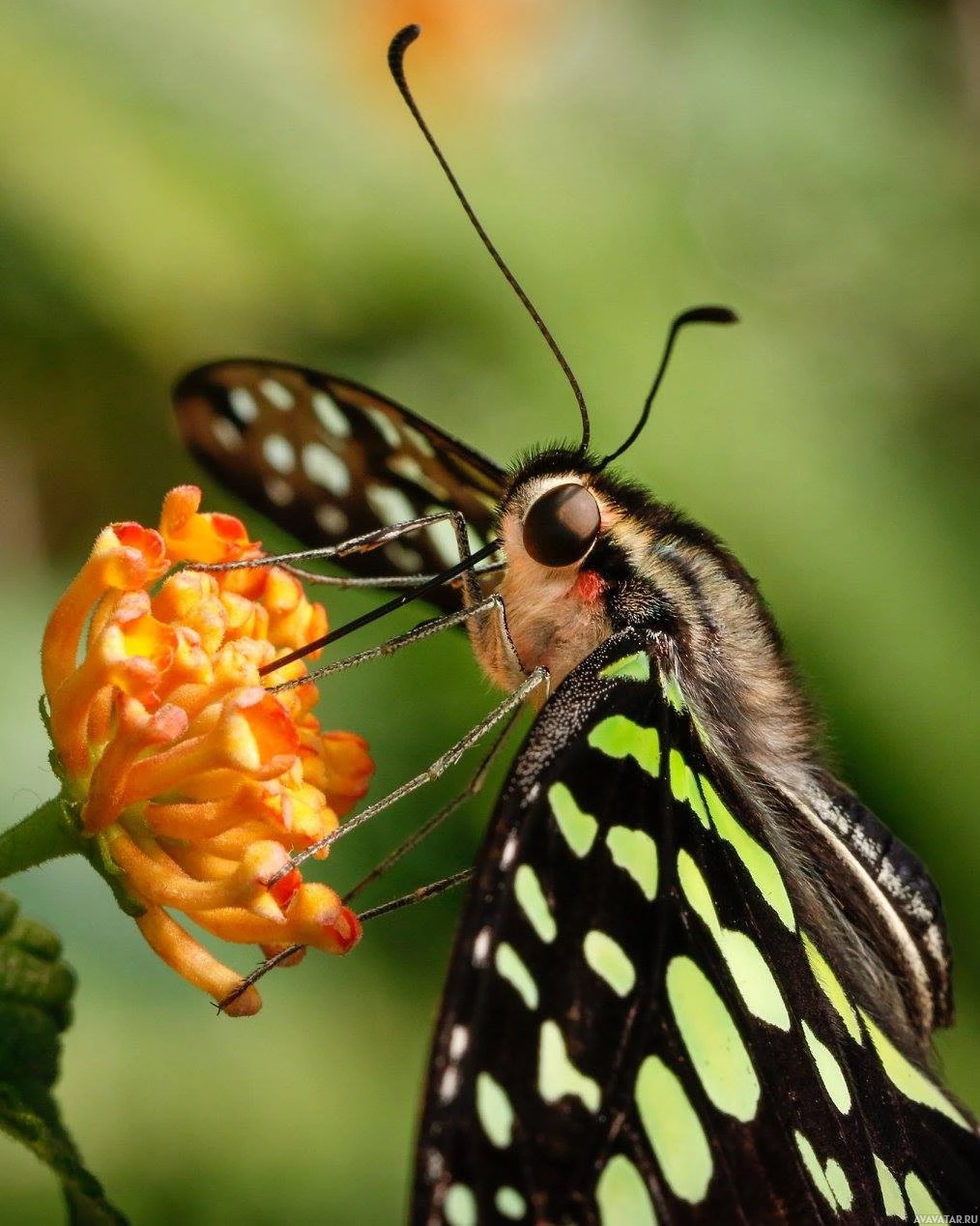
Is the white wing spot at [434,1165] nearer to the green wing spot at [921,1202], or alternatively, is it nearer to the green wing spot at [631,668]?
the green wing spot at [631,668]

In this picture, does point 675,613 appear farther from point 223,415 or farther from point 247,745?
point 223,415

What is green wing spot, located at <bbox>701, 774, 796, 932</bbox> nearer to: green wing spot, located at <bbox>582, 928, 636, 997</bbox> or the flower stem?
green wing spot, located at <bbox>582, 928, 636, 997</bbox>

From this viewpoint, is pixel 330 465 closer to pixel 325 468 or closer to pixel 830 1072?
pixel 325 468

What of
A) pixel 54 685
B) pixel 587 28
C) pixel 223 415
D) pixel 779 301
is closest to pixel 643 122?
pixel 587 28

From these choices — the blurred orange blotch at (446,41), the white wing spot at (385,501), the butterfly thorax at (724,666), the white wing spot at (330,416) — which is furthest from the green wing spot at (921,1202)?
the blurred orange blotch at (446,41)

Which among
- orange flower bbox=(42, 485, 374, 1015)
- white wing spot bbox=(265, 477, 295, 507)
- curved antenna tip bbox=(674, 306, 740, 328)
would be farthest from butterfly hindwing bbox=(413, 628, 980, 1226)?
white wing spot bbox=(265, 477, 295, 507)

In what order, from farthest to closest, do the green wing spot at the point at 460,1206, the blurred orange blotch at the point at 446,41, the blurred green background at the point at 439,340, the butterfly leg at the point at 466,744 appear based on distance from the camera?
the blurred orange blotch at the point at 446,41
the blurred green background at the point at 439,340
the butterfly leg at the point at 466,744
the green wing spot at the point at 460,1206

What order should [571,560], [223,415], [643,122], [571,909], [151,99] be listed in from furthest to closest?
[643,122] → [151,99] → [223,415] → [571,560] → [571,909]
